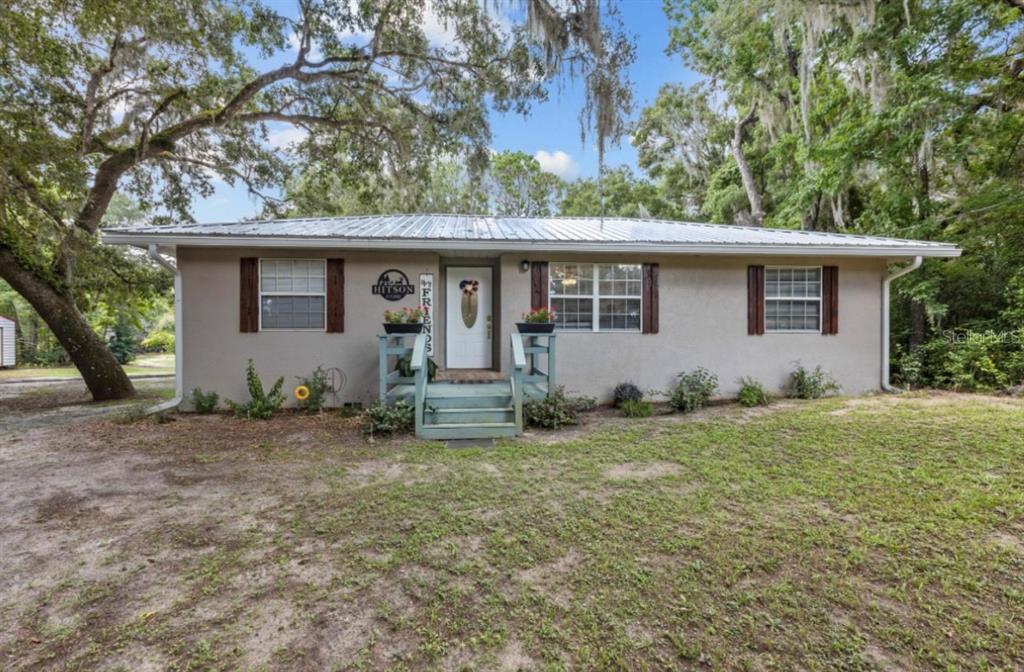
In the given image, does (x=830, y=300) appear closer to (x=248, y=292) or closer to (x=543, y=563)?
(x=543, y=563)

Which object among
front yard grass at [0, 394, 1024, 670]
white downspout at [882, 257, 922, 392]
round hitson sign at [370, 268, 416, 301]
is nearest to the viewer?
front yard grass at [0, 394, 1024, 670]

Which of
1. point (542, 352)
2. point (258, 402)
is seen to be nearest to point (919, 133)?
point (542, 352)

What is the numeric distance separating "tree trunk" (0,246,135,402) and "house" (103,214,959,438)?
3.27m

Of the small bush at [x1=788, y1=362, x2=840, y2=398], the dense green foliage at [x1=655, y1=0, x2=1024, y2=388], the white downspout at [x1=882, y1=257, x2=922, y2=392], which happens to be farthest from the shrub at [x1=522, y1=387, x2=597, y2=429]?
the dense green foliage at [x1=655, y1=0, x2=1024, y2=388]

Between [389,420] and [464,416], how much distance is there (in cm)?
94

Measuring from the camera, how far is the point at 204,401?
20.9 feet

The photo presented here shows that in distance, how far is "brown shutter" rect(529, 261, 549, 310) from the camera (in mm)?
6953

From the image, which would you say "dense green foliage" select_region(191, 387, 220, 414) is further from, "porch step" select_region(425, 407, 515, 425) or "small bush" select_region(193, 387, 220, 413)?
"porch step" select_region(425, 407, 515, 425)

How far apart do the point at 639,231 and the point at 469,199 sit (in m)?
14.2

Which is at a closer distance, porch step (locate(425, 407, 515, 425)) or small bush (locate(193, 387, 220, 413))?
porch step (locate(425, 407, 515, 425))

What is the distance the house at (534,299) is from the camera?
643 cm

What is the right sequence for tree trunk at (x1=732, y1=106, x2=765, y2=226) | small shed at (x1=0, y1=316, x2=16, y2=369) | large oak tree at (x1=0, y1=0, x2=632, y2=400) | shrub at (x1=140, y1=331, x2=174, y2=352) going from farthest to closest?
shrub at (x1=140, y1=331, x2=174, y2=352), small shed at (x1=0, y1=316, x2=16, y2=369), tree trunk at (x1=732, y1=106, x2=765, y2=226), large oak tree at (x1=0, y1=0, x2=632, y2=400)

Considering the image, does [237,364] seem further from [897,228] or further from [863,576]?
[897,228]

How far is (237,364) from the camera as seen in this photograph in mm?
6535
